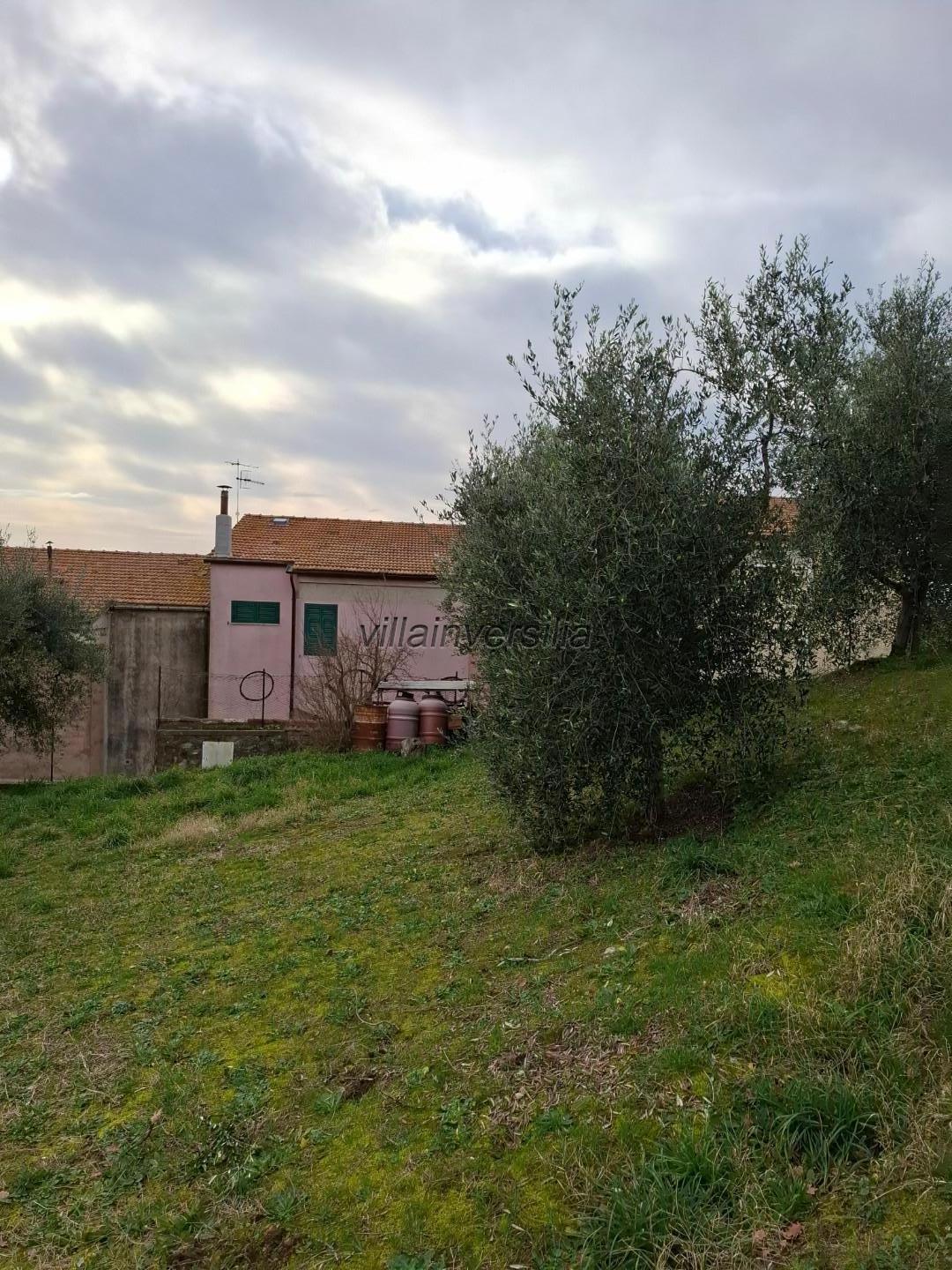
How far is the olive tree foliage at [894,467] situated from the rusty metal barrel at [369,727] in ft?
26.7

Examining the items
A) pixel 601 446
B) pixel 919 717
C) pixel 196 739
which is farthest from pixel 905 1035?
pixel 196 739

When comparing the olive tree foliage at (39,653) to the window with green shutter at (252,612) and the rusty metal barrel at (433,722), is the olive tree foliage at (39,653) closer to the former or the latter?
the window with green shutter at (252,612)

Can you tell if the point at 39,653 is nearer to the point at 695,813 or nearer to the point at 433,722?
the point at 433,722

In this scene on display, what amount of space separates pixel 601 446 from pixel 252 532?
1974 cm

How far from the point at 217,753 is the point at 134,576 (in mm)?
9731

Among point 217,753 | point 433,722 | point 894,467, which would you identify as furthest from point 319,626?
point 894,467

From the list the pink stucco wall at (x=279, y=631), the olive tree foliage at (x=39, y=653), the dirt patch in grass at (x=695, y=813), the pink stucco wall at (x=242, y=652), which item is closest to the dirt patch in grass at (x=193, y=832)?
the dirt patch in grass at (x=695, y=813)

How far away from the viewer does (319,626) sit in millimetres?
22641

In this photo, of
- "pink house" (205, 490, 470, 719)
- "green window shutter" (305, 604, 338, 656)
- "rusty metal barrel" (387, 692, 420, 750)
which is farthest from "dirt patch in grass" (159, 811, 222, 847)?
"green window shutter" (305, 604, 338, 656)

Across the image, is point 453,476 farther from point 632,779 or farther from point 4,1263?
point 4,1263

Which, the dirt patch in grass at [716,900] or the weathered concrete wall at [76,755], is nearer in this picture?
the dirt patch in grass at [716,900]

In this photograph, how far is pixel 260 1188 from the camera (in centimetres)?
382

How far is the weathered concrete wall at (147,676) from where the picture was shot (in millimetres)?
22172

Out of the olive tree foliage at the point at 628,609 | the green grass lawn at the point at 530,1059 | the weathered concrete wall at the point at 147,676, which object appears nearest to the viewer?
the green grass lawn at the point at 530,1059
